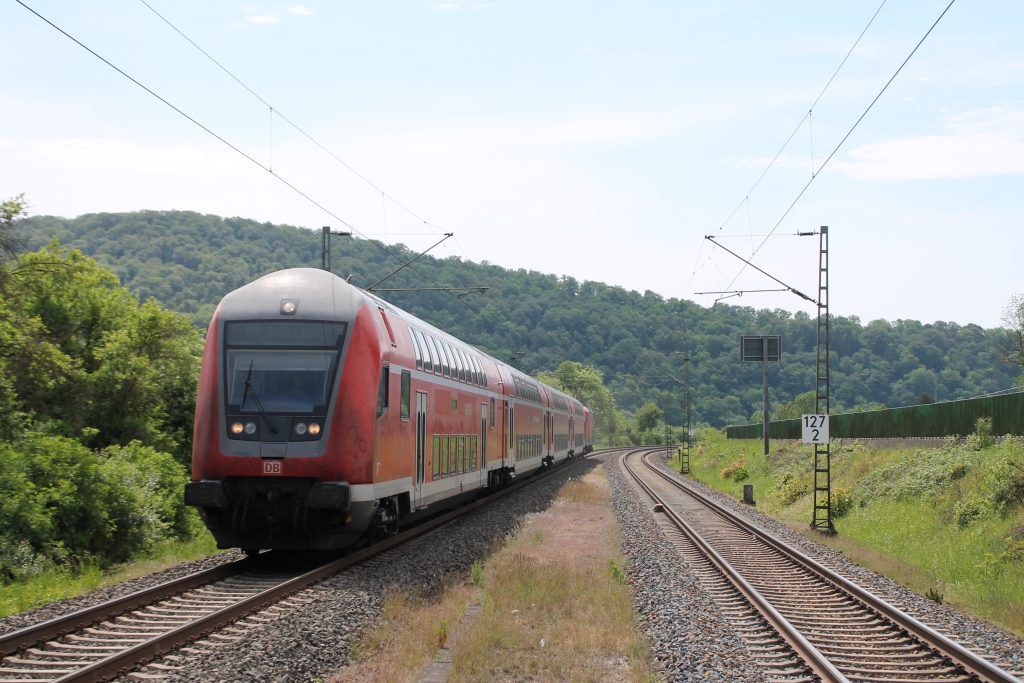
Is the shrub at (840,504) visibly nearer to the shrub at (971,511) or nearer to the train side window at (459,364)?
the shrub at (971,511)

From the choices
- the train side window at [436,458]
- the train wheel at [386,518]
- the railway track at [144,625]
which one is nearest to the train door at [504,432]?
the train side window at [436,458]

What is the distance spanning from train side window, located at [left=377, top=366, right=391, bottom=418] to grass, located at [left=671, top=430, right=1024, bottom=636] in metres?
8.57

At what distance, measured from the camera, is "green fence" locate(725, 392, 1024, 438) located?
26.6 metres

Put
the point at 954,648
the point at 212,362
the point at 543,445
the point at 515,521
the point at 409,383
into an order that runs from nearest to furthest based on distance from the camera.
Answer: the point at 954,648 < the point at 212,362 < the point at 409,383 < the point at 515,521 < the point at 543,445

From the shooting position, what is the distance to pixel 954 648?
1012 cm

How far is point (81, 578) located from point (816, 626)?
32.4 ft

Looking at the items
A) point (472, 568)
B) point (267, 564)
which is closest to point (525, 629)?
point (472, 568)

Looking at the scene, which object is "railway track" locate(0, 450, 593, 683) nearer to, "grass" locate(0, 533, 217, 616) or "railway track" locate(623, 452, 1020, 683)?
"grass" locate(0, 533, 217, 616)

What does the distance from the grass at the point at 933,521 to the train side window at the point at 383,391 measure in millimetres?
8569

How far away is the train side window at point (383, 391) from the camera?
14969mm

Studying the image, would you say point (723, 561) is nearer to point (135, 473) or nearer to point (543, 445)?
point (135, 473)

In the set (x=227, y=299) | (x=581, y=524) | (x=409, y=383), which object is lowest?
(x=581, y=524)

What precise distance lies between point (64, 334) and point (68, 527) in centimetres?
1210

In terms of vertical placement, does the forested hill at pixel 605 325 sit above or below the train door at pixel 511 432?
above
